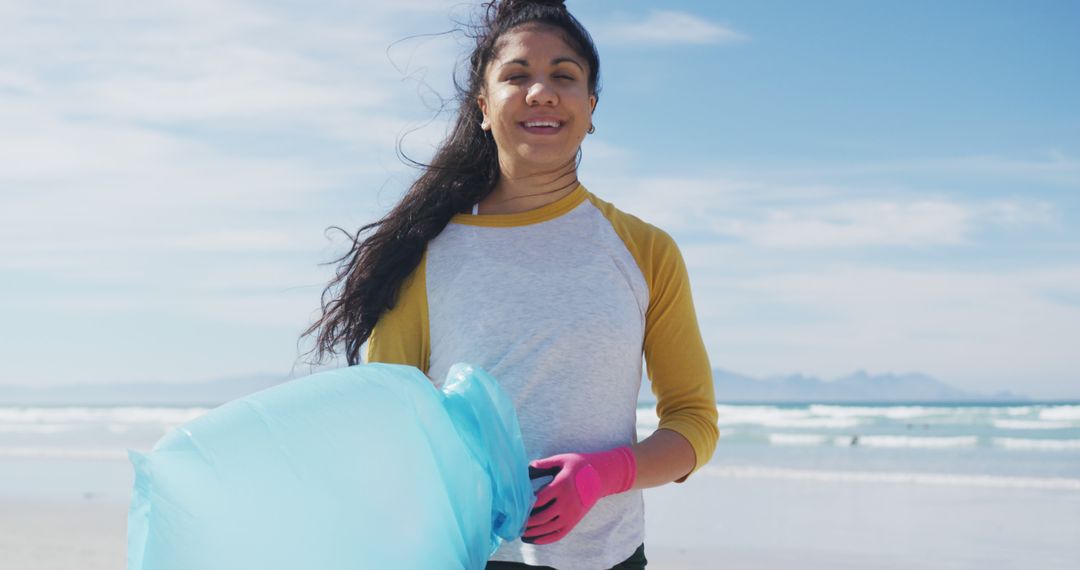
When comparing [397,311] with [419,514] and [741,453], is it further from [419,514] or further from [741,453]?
[741,453]

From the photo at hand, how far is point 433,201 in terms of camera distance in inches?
82.4

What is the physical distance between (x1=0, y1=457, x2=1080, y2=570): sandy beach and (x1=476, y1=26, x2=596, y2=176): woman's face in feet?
17.0

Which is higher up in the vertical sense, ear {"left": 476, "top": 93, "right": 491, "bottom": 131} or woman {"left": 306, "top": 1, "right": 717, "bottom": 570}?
ear {"left": 476, "top": 93, "right": 491, "bottom": 131}

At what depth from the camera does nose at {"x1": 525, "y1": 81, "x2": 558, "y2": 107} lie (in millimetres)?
1874

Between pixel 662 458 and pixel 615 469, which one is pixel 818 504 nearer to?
pixel 662 458

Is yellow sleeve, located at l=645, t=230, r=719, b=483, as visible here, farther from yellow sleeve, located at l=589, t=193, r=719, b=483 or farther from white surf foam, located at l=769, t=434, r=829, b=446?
white surf foam, located at l=769, t=434, r=829, b=446

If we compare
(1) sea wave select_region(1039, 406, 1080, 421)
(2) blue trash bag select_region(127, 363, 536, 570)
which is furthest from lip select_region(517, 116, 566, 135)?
(1) sea wave select_region(1039, 406, 1080, 421)

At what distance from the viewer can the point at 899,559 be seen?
693 cm

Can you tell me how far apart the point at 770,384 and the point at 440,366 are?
448ft

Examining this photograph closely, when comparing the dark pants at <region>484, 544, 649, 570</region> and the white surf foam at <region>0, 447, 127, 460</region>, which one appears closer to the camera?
the dark pants at <region>484, 544, 649, 570</region>

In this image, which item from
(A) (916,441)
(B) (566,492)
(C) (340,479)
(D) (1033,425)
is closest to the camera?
(C) (340,479)

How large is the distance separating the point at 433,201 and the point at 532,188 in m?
0.20

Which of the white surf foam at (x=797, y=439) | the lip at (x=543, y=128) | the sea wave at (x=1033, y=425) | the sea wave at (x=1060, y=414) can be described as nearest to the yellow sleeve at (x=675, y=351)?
the lip at (x=543, y=128)

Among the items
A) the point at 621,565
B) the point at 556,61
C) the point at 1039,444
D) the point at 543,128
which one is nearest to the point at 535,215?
the point at 543,128
